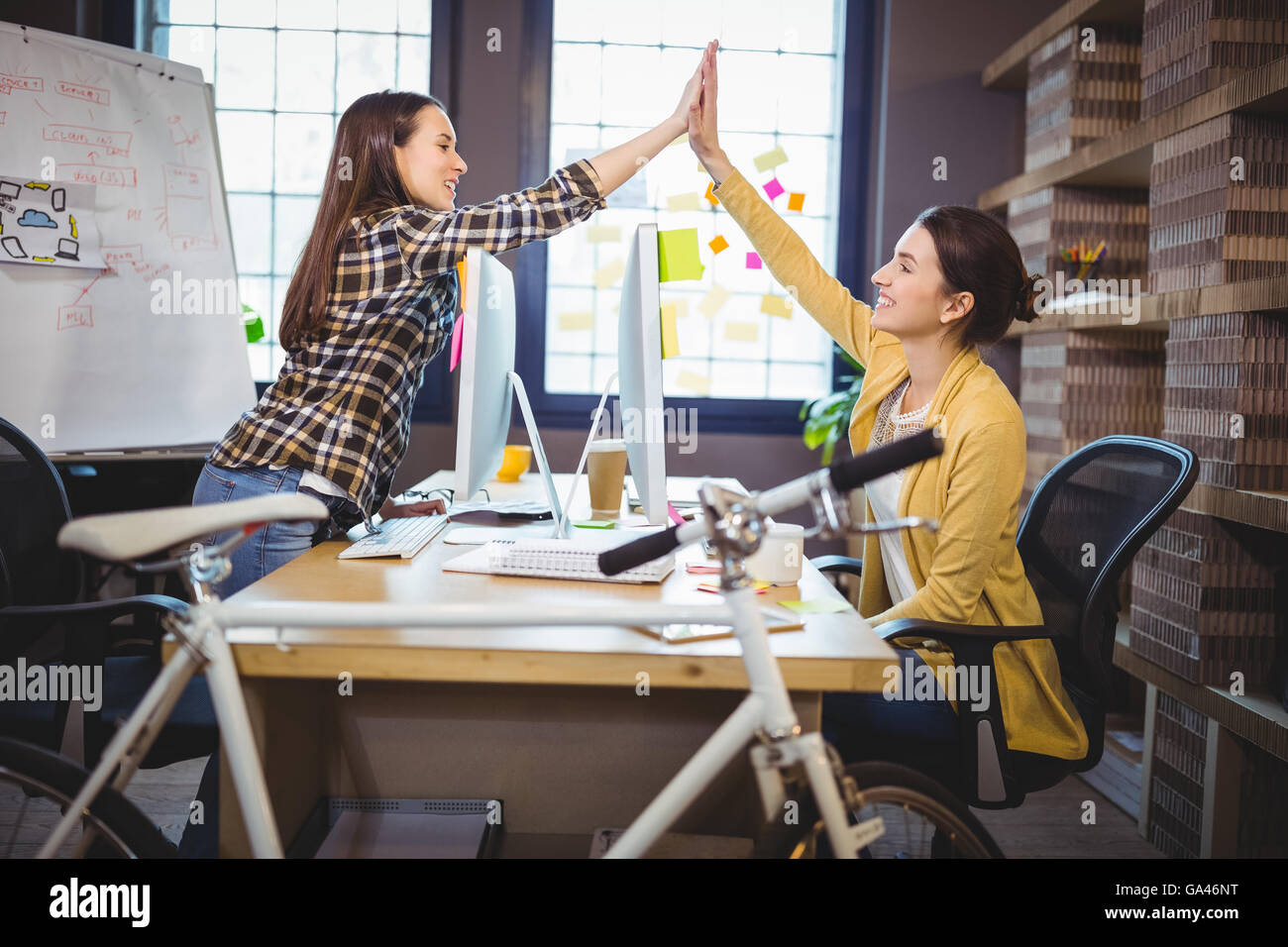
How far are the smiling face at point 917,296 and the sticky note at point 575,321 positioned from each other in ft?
5.43

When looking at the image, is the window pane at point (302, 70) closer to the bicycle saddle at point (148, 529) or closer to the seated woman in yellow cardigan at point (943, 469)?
the seated woman in yellow cardigan at point (943, 469)

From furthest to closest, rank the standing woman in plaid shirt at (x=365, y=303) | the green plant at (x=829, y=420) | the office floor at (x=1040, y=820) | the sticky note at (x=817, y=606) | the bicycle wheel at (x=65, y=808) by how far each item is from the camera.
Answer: the green plant at (x=829, y=420)
the office floor at (x=1040, y=820)
the standing woman in plaid shirt at (x=365, y=303)
the sticky note at (x=817, y=606)
the bicycle wheel at (x=65, y=808)

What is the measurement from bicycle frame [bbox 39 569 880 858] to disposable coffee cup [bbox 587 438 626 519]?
3.25 feet

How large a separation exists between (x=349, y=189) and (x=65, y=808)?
1.11 metres

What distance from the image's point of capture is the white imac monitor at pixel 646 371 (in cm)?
136

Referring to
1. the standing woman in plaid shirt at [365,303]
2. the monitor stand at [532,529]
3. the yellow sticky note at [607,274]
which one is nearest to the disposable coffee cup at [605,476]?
the monitor stand at [532,529]

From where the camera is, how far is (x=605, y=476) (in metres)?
1.95

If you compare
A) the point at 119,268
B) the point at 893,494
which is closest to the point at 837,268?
the point at 893,494

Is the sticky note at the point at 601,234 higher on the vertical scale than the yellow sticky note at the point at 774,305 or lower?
higher

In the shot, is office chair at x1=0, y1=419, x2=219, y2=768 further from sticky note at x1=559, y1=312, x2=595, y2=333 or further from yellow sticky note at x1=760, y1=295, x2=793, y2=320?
yellow sticky note at x1=760, y1=295, x2=793, y2=320

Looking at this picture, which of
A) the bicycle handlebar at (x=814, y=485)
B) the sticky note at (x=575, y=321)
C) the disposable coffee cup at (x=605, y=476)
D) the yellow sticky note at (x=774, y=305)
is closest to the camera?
the bicycle handlebar at (x=814, y=485)

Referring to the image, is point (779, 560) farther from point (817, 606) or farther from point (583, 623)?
point (583, 623)
